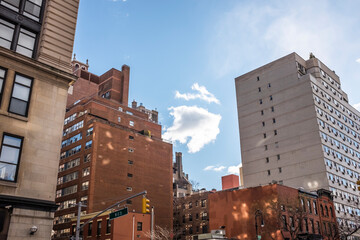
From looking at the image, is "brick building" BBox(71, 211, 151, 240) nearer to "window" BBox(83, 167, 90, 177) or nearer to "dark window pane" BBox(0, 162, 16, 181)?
"window" BBox(83, 167, 90, 177)

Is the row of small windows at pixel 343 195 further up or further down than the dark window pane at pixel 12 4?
further down

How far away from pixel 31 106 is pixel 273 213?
4380cm

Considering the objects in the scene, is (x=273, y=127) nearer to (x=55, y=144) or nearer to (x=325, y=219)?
(x=325, y=219)

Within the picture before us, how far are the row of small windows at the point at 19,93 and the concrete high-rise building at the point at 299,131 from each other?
66528 mm

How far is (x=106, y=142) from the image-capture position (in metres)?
77.2

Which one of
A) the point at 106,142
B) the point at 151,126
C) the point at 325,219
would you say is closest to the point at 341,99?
the point at 325,219

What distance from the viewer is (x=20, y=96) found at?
69.6 feet

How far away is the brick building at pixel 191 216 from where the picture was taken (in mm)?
94125

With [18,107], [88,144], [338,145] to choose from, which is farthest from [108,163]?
[18,107]

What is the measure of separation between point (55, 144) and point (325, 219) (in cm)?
5808

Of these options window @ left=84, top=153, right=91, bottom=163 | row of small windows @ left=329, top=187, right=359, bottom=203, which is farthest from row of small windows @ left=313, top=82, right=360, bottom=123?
window @ left=84, top=153, right=91, bottom=163

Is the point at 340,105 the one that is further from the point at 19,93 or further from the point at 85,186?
the point at 19,93

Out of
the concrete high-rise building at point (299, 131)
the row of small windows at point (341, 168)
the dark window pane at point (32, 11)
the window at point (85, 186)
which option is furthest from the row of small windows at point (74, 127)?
the dark window pane at point (32, 11)

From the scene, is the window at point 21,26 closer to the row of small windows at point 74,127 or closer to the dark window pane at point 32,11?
the dark window pane at point 32,11
